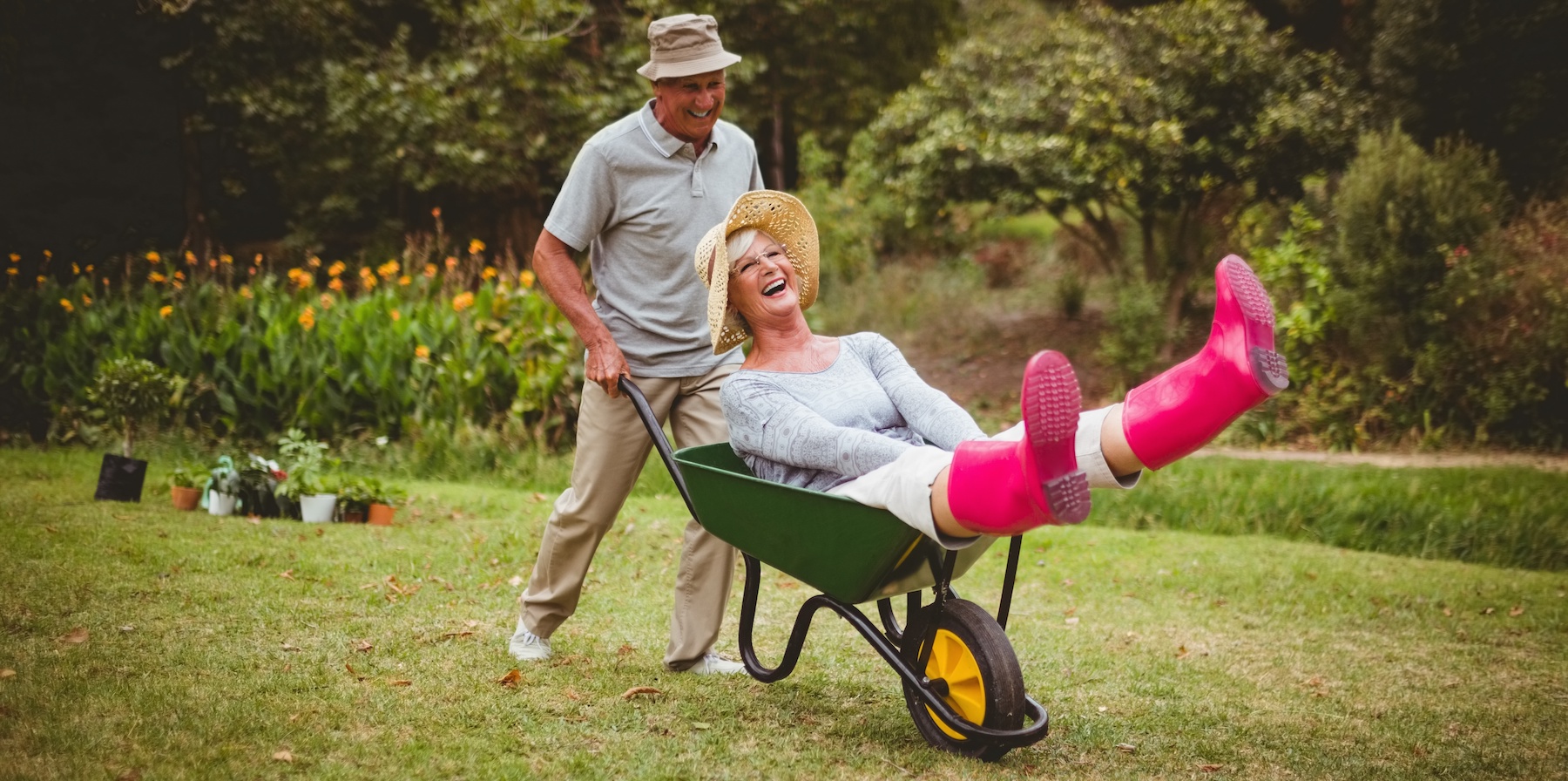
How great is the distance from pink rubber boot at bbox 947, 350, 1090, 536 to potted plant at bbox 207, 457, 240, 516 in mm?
4381

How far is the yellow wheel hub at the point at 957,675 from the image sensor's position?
2.67m

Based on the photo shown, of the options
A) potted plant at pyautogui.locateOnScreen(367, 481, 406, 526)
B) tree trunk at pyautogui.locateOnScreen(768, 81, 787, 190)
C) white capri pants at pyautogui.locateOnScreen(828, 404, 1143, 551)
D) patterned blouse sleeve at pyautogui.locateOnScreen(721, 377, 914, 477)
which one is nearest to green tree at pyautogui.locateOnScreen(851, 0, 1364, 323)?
tree trunk at pyautogui.locateOnScreen(768, 81, 787, 190)

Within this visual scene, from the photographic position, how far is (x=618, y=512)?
352 cm

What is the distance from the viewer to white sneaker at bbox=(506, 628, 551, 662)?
3543 mm

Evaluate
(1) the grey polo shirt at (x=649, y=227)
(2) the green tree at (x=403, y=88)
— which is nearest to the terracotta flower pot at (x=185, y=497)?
(1) the grey polo shirt at (x=649, y=227)

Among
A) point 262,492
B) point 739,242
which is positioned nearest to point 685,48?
point 739,242

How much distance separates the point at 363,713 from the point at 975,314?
9.18m

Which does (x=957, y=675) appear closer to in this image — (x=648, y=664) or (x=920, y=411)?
(x=920, y=411)

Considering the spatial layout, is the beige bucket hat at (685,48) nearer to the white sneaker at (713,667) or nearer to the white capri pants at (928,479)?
the white capri pants at (928,479)

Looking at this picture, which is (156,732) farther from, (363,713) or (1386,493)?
(1386,493)

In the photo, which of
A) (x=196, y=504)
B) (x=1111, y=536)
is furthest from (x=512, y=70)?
(x=1111, y=536)

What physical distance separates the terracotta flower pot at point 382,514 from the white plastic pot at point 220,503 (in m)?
0.65

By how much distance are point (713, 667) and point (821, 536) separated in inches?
43.3

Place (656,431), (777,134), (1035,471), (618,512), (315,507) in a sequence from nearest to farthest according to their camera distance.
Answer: (1035,471)
(656,431)
(618,512)
(315,507)
(777,134)
